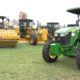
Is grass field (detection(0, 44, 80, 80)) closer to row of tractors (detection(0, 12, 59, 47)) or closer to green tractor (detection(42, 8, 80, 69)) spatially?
green tractor (detection(42, 8, 80, 69))

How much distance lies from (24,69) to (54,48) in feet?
4.62

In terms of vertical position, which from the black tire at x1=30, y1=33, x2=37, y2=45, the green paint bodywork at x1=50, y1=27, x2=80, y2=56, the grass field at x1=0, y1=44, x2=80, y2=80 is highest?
the green paint bodywork at x1=50, y1=27, x2=80, y2=56

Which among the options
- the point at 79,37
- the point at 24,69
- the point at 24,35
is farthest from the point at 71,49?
the point at 24,35

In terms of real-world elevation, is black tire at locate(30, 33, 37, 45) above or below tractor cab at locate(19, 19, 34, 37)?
below

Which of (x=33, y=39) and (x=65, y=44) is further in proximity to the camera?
(x=33, y=39)

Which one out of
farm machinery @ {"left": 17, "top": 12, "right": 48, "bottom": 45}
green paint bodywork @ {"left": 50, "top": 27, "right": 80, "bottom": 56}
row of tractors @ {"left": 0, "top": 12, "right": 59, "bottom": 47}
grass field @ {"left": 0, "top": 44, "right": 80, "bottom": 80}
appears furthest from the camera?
farm machinery @ {"left": 17, "top": 12, "right": 48, "bottom": 45}

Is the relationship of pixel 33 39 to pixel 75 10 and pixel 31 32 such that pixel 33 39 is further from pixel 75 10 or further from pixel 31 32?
pixel 75 10

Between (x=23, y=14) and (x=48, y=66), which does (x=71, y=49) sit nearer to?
(x=48, y=66)

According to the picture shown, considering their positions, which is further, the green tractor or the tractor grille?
the tractor grille

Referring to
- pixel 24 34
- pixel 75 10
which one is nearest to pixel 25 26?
pixel 24 34

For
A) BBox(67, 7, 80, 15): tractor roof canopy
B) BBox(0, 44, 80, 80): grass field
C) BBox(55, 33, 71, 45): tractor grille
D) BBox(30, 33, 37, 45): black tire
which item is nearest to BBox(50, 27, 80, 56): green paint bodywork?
BBox(55, 33, 71, 45): tractor grille

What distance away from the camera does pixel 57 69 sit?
905cm

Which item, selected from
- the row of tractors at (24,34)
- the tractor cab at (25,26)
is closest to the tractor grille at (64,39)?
the row of tractors at (24,34)

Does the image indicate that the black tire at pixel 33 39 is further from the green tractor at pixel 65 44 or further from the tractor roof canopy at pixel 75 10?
the tractor roof canopy at pixel 75 10
